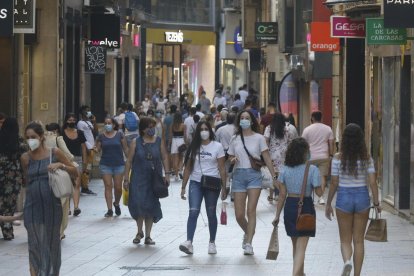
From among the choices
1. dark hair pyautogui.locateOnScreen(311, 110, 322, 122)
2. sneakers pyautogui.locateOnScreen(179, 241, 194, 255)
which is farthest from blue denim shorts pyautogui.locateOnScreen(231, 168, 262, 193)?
dark hair pyautogui.locateOnScreen(311, 110, 322, 122)

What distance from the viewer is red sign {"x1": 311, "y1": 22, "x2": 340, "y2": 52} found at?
28.6 metres

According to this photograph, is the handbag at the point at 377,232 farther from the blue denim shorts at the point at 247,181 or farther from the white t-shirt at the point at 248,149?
the white t-shirt at the point at 248,149

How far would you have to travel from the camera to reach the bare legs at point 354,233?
1327 cm

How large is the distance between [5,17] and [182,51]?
177ft

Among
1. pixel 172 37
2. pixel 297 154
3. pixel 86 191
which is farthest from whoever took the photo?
pixel 172 37

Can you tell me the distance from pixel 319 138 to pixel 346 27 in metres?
3.01

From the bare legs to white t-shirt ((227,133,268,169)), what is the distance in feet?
11.2

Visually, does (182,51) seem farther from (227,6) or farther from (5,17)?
(5,17)

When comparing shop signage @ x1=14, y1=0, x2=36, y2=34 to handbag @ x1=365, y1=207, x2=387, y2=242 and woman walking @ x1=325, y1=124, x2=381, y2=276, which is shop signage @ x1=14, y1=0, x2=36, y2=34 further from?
handbag @ x1=365, y1=207, x2=387, y2=242

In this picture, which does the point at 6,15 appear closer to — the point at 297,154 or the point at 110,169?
the point at 110,169

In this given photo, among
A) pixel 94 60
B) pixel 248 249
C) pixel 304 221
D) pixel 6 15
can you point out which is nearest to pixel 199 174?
pixel 248 249

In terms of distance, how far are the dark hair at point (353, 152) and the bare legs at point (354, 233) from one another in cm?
46

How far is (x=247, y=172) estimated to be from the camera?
54.6 ft

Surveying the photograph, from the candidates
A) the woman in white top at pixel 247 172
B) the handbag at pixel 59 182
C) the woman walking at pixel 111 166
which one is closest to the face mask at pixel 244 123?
the woman in white top at pixel 247 172
